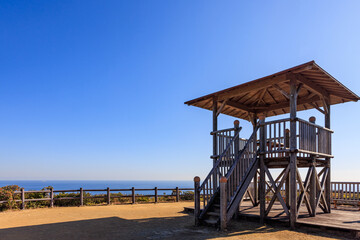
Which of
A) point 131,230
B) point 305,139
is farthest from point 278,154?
point 131,230

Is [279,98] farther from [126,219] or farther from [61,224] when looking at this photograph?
[61,224]

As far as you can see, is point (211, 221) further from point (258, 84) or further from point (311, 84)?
point (311, 84)

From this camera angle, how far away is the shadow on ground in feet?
24.7

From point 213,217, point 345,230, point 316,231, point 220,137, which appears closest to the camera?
point 345,230

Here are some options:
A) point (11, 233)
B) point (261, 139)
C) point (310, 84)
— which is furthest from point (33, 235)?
point (310, 84)

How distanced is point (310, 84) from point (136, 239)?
7425 millimetres

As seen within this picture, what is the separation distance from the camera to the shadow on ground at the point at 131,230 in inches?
297

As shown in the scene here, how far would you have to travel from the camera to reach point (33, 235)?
775cm

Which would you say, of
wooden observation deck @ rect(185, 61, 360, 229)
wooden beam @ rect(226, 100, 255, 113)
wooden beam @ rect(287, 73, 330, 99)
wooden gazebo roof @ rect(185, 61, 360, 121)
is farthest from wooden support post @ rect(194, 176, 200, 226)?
wooden beam @ rect(287, 73, 330, 99)

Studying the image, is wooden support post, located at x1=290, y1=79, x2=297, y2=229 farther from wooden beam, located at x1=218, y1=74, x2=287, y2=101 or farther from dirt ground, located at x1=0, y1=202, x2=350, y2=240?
dirt ground, located at x1=0, y1=202, x2=350, y2=240

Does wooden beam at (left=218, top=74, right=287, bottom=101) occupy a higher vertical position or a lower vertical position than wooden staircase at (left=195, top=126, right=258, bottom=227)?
higher

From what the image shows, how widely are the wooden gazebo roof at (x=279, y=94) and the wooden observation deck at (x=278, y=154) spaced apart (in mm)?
29

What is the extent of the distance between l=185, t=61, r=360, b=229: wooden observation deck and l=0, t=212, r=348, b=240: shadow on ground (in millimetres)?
592

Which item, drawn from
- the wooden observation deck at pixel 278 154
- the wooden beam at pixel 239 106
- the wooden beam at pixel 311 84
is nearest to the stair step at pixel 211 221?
the wooden observation deck at pixel 278 154
